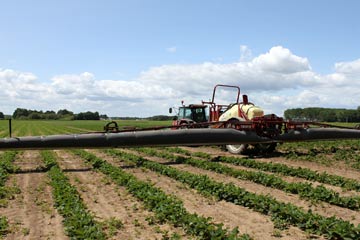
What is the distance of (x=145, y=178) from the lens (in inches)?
398

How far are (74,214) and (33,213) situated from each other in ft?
3.28

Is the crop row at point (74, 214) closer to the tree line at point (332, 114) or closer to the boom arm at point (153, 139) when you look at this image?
the boom arm at point (153, 139)

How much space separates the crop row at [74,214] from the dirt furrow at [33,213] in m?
0.12

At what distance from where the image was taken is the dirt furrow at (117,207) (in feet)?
18.5

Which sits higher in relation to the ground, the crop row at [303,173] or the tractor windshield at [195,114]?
the tractor windshield at [195,114]

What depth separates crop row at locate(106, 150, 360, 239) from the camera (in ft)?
17.2

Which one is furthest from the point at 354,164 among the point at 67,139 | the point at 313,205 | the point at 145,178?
the point at 67,139

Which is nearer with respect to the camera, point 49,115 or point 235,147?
point 235,147

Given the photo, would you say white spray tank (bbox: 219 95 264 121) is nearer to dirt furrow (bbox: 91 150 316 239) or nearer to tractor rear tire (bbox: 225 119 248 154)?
tractor rear tire (bbox: 225 119 248 154)

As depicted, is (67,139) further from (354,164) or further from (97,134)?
(354,164)

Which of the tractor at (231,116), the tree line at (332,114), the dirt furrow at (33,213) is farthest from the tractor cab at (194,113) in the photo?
the tree line at (332,114)

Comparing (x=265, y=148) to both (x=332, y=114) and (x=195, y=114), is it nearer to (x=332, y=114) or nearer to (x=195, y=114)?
(x=195, y=114)

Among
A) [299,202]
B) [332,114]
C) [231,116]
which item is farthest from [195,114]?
[332,114]

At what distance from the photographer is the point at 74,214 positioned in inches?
246
